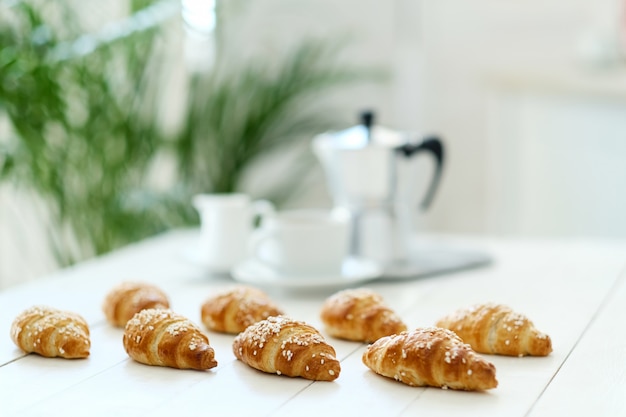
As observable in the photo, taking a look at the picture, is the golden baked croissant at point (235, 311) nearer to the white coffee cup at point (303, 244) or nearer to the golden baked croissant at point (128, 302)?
the golden baked croissant at point (128, 302)

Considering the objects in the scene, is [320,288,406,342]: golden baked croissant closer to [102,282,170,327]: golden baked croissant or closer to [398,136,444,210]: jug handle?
[102,282,170,327]: golden baked croissant

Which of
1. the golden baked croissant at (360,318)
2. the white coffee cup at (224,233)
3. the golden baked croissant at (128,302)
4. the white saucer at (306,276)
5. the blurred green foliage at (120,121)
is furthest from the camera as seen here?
the blurred green foliage at (120,121)

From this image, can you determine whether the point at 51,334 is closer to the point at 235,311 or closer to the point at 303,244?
the point at 235,311

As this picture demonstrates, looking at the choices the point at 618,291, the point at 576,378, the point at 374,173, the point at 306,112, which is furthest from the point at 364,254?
the point at 306,112

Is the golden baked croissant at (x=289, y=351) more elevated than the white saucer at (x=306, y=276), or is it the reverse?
the golden baked croissant at (x=289, y=351)

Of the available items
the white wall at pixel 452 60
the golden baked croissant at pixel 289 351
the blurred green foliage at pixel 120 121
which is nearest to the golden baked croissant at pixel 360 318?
the golden baked croissant at pixel 289 351

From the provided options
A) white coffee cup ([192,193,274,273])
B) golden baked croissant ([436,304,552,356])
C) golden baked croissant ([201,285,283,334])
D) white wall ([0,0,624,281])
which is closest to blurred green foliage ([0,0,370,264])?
white wall ([0,0,624,281])

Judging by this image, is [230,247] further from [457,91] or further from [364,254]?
[457,91]
